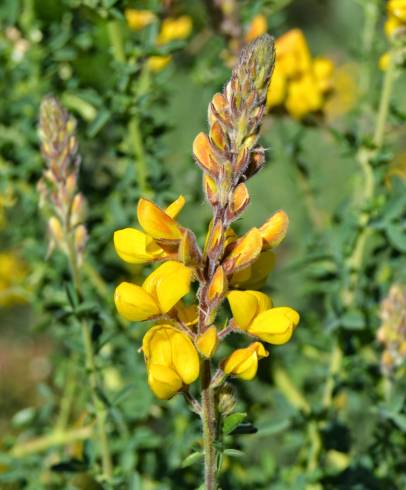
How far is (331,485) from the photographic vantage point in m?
1.98

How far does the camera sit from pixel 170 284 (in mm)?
1210

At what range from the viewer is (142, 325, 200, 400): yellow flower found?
3.99ft

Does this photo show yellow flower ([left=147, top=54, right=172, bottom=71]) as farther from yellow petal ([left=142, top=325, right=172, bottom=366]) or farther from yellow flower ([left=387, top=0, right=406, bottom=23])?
yellow petal ([left=142, top=325, right=172, bottom=366])

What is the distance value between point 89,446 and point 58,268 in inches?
28.8

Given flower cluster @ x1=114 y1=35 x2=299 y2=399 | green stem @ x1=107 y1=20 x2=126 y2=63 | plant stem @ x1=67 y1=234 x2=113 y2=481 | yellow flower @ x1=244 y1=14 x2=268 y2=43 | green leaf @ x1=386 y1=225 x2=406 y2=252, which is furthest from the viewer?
yellow flower @ x1=244 y1=14 x2=268 y2=43

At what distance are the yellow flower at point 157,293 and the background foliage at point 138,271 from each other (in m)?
0.45

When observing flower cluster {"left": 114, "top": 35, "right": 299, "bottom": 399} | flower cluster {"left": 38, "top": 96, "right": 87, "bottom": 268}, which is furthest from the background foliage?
flower cluster {"left": 114, "top": 35, "right": 299, "bottom": 399}

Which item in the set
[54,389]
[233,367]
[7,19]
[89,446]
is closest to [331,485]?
[89,446]

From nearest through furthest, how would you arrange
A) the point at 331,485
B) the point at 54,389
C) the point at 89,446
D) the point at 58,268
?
the point at 89,446, the point at 331,485, the point at 58,268, the point at 54,389

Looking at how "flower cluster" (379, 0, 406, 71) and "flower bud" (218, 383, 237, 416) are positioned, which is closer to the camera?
"flower bud" (218, 383, 237, 416)

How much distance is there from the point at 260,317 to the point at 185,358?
0.13m

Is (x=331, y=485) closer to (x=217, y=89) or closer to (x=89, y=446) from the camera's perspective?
(x=89, y=446)

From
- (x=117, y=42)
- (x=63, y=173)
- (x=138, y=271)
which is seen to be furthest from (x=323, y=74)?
(x=63, y=173)

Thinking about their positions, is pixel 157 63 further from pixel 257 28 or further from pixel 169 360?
pixel 169 360
